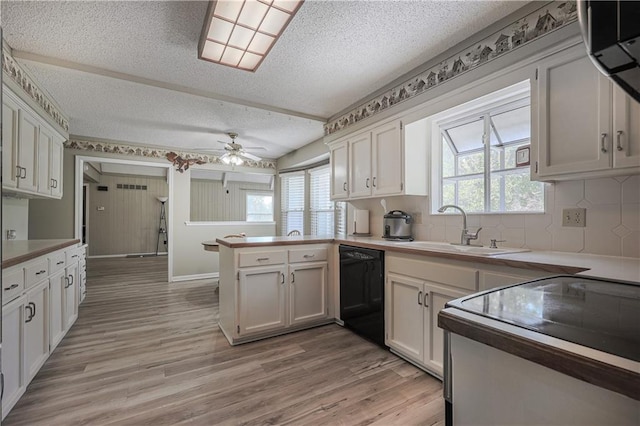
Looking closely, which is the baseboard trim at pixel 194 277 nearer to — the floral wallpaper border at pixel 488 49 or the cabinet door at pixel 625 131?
the floral wallpaper border at pixel 488 49

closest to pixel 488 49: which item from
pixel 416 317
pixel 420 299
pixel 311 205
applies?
pixel 420 299

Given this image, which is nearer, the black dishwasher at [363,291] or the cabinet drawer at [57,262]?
the cabinet drawer at [57,262]

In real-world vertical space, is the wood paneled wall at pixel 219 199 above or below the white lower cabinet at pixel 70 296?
above

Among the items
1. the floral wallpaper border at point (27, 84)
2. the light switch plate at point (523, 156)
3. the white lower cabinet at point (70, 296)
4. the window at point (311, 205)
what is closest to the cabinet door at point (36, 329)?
the white lower cabinet at point (70, 296)

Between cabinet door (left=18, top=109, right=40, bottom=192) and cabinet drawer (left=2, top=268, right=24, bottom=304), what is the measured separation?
1336 mm

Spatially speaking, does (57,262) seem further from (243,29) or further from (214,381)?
(243,29)

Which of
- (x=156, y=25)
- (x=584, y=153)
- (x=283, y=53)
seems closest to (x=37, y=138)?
(x=156, y=25)

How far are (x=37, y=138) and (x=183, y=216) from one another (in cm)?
249

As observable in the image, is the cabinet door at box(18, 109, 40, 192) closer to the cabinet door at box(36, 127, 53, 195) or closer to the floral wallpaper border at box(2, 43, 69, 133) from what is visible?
the cabinet door at box(36, 127, 53, 195)

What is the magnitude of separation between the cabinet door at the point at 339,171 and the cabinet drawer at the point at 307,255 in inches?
31.7

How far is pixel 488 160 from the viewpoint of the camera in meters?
2.42

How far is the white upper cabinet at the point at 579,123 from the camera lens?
140cm

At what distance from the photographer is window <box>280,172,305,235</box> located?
5355 mm

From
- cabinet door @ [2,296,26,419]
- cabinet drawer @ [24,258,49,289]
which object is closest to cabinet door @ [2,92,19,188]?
cabinet drawer @ [24,258,49,289]
